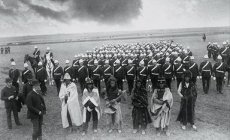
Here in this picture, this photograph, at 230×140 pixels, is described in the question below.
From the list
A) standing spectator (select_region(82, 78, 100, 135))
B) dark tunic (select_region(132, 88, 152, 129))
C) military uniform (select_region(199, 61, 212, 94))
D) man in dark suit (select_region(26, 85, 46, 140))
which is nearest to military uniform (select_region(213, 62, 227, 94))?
military uniform (select_region(199, 61, 212, 94))

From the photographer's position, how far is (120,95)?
9.00m

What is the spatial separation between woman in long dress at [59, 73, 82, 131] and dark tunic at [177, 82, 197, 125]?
3699 mm

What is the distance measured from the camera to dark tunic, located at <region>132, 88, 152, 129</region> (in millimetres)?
8780

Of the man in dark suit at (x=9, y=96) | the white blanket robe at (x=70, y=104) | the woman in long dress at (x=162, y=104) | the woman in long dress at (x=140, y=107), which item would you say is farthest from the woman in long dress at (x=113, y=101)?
the man in dark suit at (x=9, y=96)

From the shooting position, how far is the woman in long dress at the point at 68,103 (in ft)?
29.2

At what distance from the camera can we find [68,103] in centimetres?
888

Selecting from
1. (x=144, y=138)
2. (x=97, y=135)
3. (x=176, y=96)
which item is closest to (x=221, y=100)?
(x=176, y=96)

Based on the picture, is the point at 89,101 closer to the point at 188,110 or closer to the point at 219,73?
the point at 188,110

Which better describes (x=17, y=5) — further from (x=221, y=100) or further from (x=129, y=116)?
(x=221, y=100)

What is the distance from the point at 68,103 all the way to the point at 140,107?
242 cm

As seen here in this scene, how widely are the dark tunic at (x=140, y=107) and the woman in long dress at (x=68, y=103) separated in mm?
1985

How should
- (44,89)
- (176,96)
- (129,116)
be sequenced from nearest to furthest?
(129,116), (176,96), (44,89)

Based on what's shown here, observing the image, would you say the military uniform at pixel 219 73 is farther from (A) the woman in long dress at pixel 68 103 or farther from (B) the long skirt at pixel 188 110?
(A) the woman in long dress at pixel 68 103

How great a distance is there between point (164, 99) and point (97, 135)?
8.44 ft
